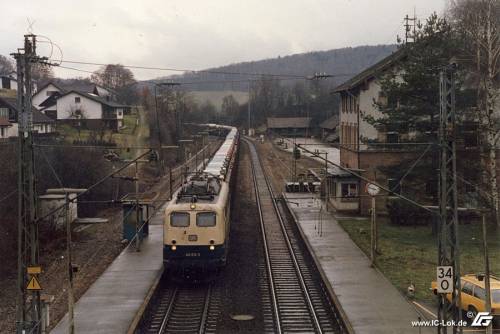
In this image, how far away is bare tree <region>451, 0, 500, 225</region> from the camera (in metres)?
26.3

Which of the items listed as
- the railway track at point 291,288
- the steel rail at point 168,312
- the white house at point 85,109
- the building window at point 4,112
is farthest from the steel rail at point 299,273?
the white house at point 85,109

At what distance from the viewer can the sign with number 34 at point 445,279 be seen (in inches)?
522

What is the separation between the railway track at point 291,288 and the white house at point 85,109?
40.9 metres

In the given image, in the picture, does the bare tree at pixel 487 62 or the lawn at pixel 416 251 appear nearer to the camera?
the lawn at pixel 416 251

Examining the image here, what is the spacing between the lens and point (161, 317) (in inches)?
670

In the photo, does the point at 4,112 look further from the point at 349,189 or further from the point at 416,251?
the point at 416,251

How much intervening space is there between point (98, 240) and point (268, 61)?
171 m

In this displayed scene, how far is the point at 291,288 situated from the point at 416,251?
24.8 ft

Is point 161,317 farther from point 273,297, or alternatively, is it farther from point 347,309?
point 347,309

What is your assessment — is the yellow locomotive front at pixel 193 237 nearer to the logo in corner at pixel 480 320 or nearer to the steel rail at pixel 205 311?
the steel rail at pixel 205 311

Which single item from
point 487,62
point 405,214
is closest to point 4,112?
point 405,214

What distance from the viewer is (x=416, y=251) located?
25156 millimetres

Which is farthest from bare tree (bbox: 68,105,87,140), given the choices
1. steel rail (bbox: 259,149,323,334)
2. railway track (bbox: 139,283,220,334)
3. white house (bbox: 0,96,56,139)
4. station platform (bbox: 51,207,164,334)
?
railway track (bbox: 139,283,220,334)

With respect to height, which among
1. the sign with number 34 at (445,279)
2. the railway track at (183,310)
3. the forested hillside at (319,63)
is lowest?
the railway track at (183,310)
